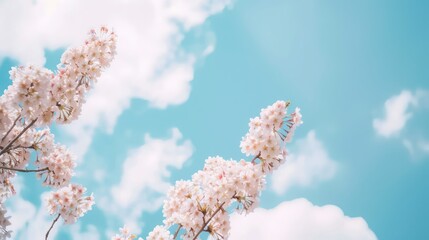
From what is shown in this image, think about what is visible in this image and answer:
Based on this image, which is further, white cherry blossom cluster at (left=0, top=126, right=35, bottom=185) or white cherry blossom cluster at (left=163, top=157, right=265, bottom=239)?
white cherry blossom cluster at (left=0, top=126, right=35, bottom=185)

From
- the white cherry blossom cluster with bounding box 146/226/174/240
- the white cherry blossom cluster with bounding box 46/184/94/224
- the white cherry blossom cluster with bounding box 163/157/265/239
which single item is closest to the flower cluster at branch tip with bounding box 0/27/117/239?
the white cherry blossom cluster with bounding box 46/184/94/224

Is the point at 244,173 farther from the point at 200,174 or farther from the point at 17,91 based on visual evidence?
the point at 17,91

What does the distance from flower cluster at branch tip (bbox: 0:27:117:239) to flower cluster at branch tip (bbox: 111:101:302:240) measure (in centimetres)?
273

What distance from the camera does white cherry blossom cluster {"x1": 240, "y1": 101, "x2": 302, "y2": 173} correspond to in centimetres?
762

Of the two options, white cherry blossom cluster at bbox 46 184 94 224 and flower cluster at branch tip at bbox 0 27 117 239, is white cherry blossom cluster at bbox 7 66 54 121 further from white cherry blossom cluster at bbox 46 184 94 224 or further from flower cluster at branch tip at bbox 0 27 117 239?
white cherry blossom cluster at bbox 46 184 94 224

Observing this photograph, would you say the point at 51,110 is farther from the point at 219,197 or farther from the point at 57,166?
the point at 219,197

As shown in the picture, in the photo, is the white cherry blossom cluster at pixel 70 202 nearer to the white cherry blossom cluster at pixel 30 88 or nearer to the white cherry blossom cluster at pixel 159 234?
the white cherry blossom cluster at pixel 159 234

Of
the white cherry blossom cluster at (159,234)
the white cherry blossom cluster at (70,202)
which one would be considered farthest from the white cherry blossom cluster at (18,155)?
the white cherry blossom cluster at (159,234)

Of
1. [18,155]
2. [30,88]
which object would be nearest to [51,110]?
[30,88]

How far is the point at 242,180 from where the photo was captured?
25.0 ft

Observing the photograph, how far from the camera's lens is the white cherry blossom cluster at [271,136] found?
7.62m

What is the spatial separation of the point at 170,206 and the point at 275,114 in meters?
3.18

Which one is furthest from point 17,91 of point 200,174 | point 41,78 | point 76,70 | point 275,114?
point 275,114

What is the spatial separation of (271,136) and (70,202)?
15.3ft
